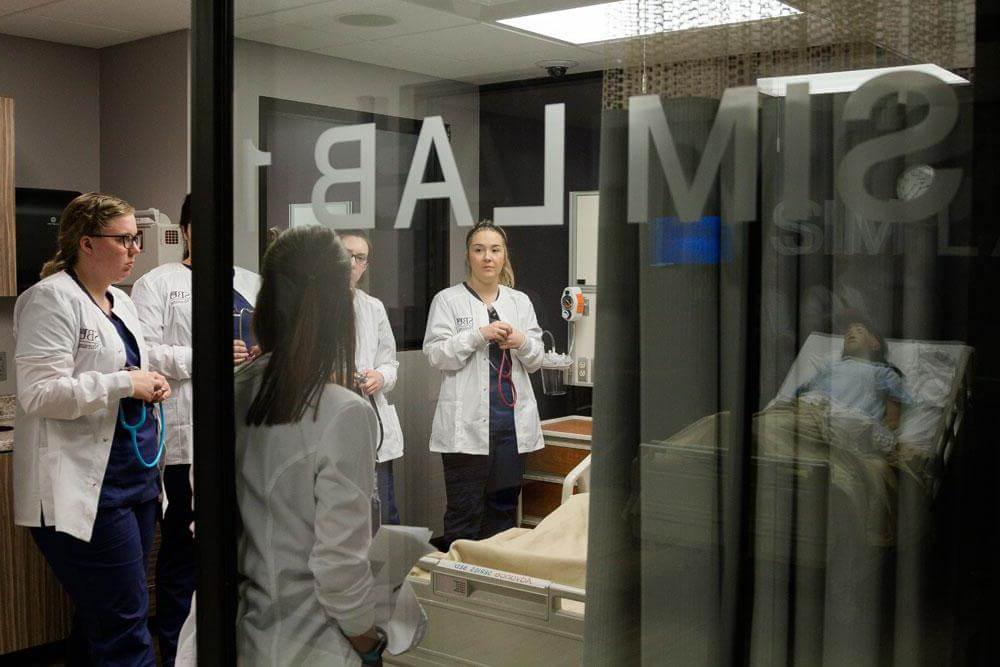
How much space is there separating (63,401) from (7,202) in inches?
63.0

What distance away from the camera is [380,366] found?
4.60ft

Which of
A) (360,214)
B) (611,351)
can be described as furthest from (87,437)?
(611,351)

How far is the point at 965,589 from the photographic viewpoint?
3.02ft

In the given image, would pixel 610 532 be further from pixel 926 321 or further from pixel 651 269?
pixel 926 321

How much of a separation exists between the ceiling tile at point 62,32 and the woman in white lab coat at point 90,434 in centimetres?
164

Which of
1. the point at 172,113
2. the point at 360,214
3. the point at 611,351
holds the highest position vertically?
the point at 172,113

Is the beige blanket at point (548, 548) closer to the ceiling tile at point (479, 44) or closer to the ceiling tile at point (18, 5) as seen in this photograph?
the ceiling tile at point (479, 44)

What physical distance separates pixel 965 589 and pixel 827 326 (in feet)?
0.89

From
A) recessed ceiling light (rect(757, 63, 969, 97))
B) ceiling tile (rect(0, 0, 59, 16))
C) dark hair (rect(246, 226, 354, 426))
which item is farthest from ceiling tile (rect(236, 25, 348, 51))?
ceiling tile (rect(0, 0, 59, 16))

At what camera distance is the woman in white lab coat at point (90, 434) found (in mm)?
2684

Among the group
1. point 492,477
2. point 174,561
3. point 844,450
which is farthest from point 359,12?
point 174,561

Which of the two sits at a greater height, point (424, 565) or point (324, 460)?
point (324, 460)

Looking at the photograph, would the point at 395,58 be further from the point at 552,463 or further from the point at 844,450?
the point at 844,450

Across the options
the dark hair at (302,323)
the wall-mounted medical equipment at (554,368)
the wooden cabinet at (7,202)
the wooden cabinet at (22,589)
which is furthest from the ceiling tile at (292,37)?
the wooden cabinet at (7,202)
